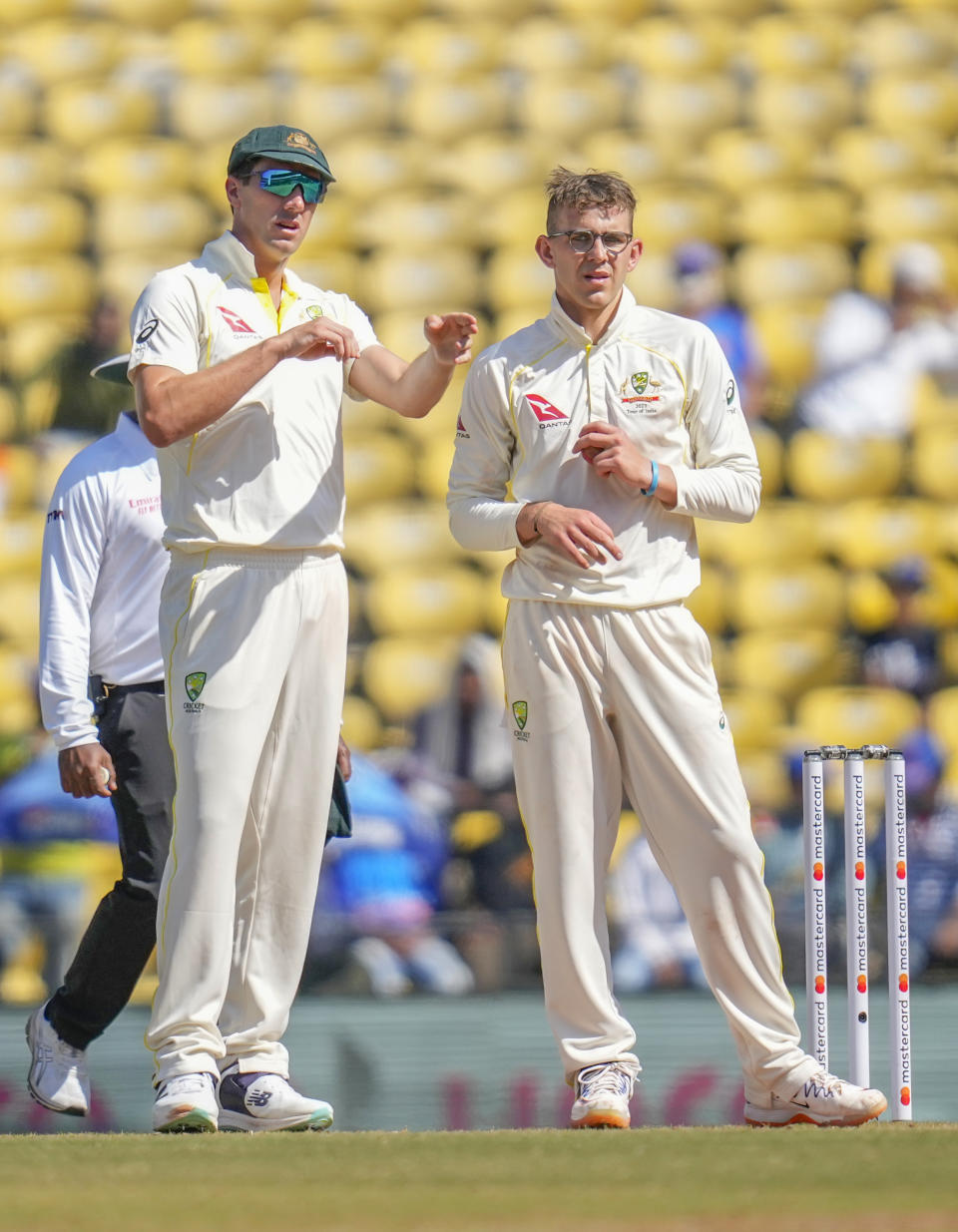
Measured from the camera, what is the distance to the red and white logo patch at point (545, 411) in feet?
10.4

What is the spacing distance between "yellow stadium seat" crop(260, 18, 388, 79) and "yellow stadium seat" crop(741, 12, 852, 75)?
159 centimetres

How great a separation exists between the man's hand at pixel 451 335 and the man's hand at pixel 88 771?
0.97 m

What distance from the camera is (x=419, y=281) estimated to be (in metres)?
7.60

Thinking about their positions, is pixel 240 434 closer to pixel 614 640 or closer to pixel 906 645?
pixel 614 640

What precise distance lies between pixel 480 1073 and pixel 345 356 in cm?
216

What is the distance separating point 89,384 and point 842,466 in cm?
279

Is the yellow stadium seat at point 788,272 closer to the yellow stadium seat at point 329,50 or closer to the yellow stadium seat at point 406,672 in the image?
the yellow stadium seat at point 329,50

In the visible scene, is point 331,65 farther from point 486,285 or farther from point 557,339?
point 557,339

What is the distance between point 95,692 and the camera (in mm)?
3660

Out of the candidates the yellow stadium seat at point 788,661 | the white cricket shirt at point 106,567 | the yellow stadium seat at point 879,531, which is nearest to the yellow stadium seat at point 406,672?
the yellow stadium seat at point 788,661

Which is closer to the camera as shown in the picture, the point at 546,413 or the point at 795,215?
the point at 546,413

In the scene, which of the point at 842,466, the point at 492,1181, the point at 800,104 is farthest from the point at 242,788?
the point at 800,104

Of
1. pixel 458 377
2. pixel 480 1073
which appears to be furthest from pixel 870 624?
pixel 480 1073

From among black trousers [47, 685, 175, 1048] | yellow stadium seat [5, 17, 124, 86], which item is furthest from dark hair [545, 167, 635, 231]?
yellow stadium seat [5, 17, 124, 86]
